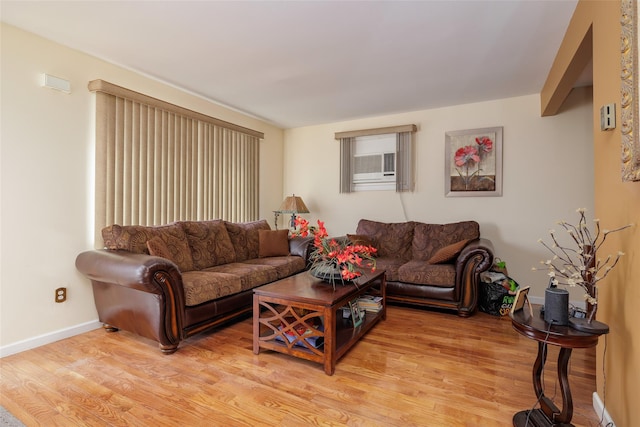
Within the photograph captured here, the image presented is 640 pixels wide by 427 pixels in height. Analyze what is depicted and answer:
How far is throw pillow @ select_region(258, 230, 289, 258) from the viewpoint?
399 centimetres

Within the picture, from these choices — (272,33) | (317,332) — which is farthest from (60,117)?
(317,332)

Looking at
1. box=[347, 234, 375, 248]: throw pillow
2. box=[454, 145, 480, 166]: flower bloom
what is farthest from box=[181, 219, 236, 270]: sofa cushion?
box=[454, 145, 480, 166]: flower bloom

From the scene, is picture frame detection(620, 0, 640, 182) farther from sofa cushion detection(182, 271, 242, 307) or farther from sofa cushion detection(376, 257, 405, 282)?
sofa cushion detection(182, 271, 242, 307)

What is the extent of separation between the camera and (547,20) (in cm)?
226

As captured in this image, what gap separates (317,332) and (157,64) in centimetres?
281

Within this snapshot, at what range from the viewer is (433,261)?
3479 millimetres

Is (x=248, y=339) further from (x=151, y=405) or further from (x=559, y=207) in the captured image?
(x=559, y=207)

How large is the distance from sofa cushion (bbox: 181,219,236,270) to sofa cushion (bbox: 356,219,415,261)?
185 centimetres

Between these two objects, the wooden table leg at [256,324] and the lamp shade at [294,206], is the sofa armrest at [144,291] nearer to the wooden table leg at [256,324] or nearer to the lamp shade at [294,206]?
the wooden table leg at [256,324]

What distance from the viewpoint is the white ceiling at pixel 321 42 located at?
2.15 m

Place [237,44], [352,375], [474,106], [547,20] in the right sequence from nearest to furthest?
[352,375]
[547,20]
[237,44]
[474,106]

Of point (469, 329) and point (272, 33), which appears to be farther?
point (469, 329)

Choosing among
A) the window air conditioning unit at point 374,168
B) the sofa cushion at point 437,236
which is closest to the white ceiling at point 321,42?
the window air conditioning unit at point 374,168

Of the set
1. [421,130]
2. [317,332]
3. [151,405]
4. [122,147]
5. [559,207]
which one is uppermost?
[421,130]
